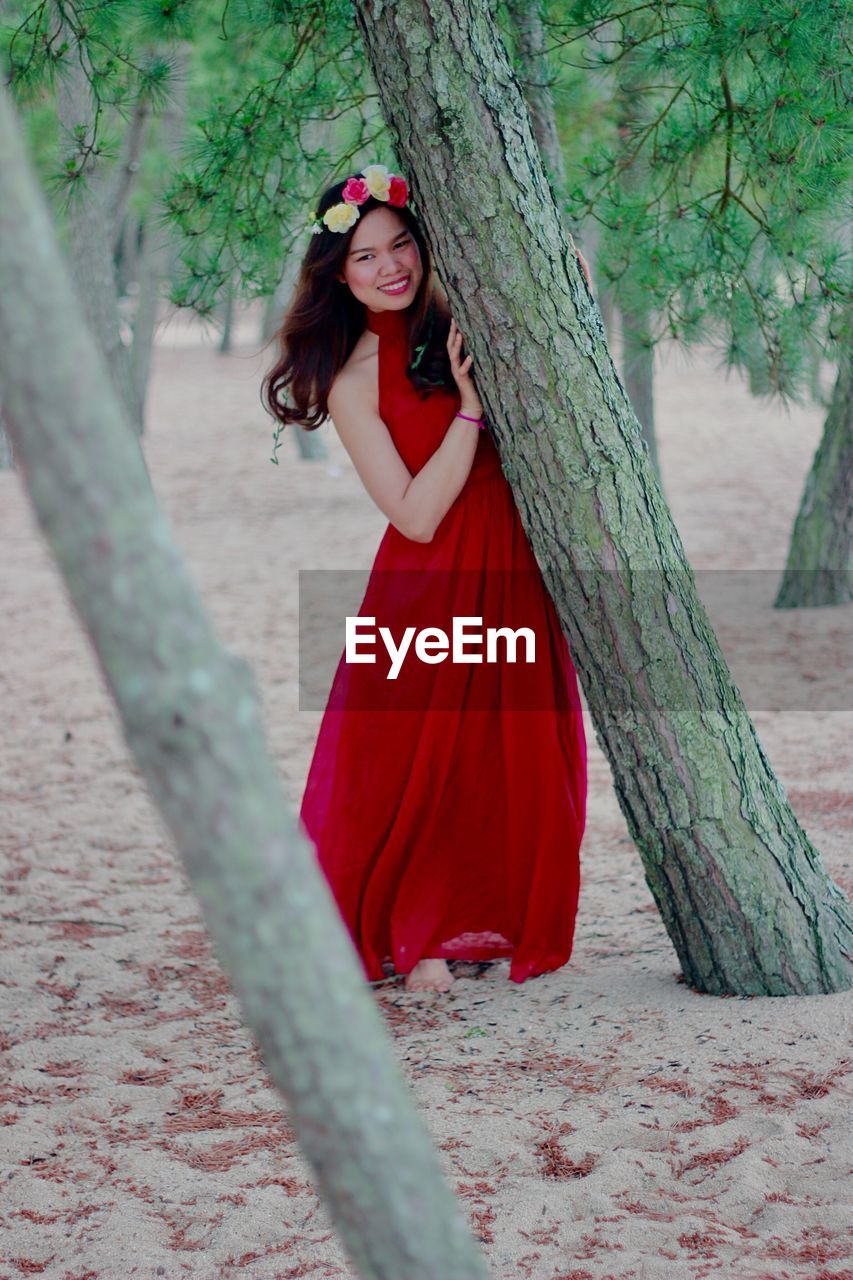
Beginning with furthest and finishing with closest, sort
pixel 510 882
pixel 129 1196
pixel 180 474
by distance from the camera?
pixel 180 474 < pixel 510 882 < pixel 129 1196

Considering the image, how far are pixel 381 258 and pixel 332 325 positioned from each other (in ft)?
0.62

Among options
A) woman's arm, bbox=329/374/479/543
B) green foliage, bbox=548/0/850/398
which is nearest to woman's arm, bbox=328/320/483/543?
woman's arm, bbox=329/374/479/543

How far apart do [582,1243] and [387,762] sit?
3.98ft

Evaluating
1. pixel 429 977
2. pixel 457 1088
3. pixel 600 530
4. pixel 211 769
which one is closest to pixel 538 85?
pixel 600 530

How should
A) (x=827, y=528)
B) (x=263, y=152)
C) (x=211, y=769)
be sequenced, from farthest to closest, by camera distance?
(x=827, y=528) → (x=263, y=152) → (x=211, y=769)

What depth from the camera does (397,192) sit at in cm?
286

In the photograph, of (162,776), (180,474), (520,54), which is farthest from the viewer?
(180,474)

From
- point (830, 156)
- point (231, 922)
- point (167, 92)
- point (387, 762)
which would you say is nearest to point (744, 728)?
point (387, 762)

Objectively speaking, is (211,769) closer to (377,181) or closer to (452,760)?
(452,760)

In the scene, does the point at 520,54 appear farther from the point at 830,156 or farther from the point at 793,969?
the point at 793,969

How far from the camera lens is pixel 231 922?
3.86 ft

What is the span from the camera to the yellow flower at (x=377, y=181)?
2.81 metres

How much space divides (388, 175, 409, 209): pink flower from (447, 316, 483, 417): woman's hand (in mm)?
423

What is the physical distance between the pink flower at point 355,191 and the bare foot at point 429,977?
1740mm
